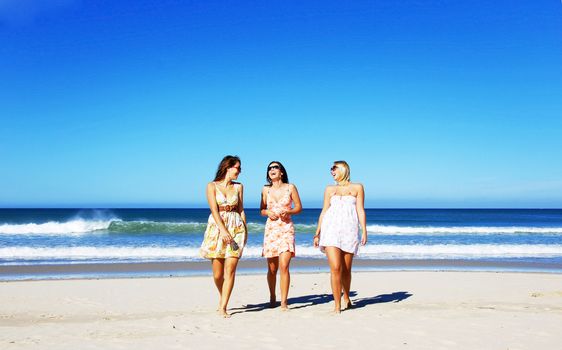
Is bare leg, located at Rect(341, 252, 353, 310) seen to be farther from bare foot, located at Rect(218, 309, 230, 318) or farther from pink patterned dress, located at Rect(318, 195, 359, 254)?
bare foot, located at Rect(218, 309, 230, 318)

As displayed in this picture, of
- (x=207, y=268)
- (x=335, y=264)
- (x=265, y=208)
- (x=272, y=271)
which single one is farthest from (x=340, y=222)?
(x=207, y=268)

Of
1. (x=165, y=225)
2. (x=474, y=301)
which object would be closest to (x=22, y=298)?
(x=474, y=301)

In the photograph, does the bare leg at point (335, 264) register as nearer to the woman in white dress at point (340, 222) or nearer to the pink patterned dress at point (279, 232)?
the woman in white dress at point (340, 222)

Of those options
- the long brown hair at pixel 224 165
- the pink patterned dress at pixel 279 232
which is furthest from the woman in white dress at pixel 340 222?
the long brown hair at pixel 224 165

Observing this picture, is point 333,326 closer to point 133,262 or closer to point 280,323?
point 280,323

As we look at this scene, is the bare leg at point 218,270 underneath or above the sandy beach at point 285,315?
above

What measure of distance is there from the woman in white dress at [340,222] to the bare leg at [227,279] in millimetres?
1072

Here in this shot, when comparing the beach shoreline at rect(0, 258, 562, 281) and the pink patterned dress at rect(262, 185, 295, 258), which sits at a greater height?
the pink patterned dress at rect(262, 185, 295, 258)

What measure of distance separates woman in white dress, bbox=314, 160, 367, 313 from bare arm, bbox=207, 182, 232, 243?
118 centimetres

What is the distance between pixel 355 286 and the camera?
31.5ft

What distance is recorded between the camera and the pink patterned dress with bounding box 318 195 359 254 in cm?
631

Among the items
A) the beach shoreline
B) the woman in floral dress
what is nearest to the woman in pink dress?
the woman in floral dress

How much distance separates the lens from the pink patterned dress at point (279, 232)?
659 centimetres

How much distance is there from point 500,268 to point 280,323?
954 cm
